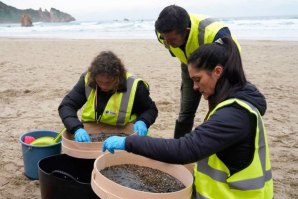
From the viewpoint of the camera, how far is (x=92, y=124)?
303 cm

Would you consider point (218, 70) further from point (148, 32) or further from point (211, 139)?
point (148, 32)

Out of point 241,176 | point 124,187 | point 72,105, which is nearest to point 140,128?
point 72,105

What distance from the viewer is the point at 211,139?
1.64 metres

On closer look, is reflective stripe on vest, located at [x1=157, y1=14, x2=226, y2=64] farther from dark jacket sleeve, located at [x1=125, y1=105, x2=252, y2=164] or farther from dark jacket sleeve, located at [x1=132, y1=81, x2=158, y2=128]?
dark jacket sleeve, located at [x1=125, y1=105, x2=252, y2=164]

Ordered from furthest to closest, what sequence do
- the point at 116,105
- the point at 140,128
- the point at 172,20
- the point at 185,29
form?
the point at 116,105
the point at 140,128
the point at 185,29
the point at 172,20

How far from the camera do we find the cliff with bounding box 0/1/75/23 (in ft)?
300

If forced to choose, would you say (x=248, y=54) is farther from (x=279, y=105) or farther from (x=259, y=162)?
(x=259, y=162)

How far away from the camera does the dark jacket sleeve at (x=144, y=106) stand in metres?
2.99

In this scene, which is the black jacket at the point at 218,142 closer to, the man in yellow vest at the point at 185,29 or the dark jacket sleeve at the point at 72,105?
the man in yellow vest at the point at 185,29

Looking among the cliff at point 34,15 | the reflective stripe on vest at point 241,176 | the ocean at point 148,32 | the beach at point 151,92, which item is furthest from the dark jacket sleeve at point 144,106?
the cliff at point 34,15

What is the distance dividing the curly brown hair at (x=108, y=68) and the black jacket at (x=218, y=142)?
3.53ft

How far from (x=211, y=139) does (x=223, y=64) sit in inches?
15.2

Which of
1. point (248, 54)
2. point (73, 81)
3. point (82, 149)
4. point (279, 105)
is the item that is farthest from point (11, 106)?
point (248, 54)

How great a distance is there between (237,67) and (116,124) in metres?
1.45
